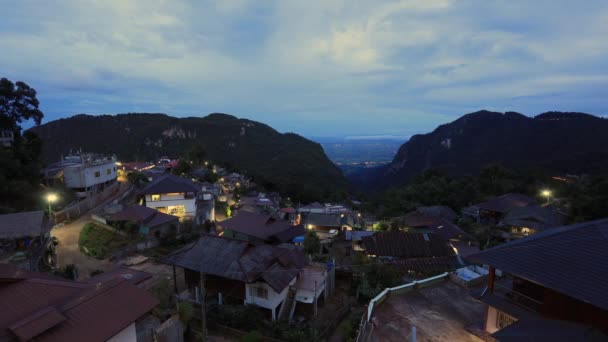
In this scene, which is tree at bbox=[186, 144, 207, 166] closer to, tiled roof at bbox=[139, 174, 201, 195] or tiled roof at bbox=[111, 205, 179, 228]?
tiled roof at bbox=[139, 174, 201, 195]

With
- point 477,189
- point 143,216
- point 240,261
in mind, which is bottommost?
point 477,189

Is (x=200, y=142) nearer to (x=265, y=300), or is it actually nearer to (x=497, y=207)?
(x=497, y=207)

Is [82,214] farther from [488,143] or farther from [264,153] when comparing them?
[488,143]

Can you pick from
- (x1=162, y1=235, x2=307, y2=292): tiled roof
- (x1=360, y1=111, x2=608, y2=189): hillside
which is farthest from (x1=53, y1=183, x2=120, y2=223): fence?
(x1=360, y1=111, x2=608, y2=189): hillside

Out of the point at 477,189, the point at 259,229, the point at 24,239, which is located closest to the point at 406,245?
the point at 259,229

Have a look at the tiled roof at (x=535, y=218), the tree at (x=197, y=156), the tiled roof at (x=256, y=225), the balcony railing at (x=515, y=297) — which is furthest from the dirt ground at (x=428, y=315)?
the tree at (x=197, y=156)

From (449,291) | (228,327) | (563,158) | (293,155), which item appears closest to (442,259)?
(449,291)

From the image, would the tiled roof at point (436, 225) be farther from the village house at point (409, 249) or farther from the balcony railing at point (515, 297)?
the balcony railing at point (515, 297)
